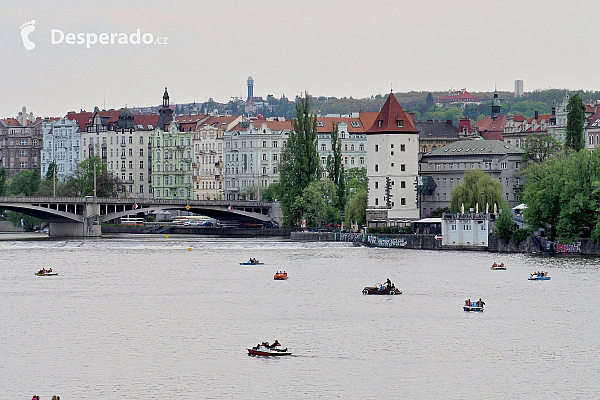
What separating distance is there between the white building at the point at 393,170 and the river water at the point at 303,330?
2723 centimetres

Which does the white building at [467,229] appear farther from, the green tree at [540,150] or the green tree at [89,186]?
the green tree at [89,186]

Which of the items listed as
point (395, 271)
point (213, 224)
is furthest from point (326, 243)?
point (213, 224)

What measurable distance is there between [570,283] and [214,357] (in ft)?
106

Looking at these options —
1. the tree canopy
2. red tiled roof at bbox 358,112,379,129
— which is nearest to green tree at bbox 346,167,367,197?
red tiled roof at bbox 358,112,379,129

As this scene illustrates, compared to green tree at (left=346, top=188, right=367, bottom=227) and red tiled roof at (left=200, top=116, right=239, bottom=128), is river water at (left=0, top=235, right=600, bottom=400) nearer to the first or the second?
green tree at (left=346, top=188, right=367, bottom=227)

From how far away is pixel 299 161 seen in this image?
443ft

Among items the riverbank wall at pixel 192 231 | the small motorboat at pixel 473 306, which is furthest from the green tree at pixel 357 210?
the small motorboat at pixel 473 306

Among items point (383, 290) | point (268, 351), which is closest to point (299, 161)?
point (383, 290)

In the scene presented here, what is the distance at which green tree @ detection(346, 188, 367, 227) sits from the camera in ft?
424

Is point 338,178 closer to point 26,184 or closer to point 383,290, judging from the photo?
point 383,290

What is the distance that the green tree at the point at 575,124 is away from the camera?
116 m

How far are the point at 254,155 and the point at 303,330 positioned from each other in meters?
119

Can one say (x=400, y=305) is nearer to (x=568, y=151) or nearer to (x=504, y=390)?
(x=504, y=390)

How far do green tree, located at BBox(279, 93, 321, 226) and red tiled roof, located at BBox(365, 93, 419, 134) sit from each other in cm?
761
